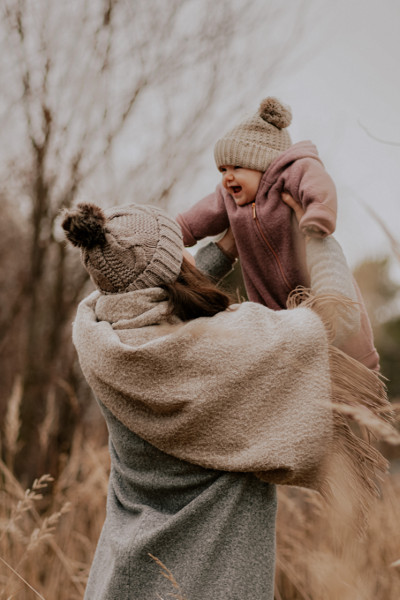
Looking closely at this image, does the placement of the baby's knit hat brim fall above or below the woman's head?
above

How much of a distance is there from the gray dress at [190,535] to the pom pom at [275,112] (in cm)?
88

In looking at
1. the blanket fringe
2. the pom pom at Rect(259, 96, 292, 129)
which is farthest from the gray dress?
the pom pom at Rect(259, 96, 292, 129)

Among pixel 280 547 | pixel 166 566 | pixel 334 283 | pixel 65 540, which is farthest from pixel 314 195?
pixel 65 540

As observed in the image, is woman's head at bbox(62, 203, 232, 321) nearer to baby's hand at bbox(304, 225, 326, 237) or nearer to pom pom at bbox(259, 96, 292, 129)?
baby's hand at bbox(304, 225, 326, 237)

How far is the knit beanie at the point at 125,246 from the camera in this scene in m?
1.25

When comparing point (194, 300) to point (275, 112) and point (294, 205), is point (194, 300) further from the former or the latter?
point (275, 112)

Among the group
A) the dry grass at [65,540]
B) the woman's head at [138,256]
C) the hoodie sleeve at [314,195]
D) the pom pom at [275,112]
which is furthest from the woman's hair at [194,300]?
the dry grass at [65,540]

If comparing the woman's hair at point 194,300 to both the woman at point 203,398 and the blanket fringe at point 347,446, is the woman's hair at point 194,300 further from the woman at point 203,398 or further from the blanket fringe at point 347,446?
the blanket fringe at point 347,446

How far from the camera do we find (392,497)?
1.70 m

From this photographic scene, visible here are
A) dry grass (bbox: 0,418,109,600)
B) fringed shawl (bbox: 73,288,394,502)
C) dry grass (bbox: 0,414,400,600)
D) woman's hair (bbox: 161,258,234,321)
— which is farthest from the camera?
dry grass (bbox: 0,418,109,600)

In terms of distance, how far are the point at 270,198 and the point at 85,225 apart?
0.46 metres

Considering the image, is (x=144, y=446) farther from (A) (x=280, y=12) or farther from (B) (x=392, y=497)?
(A) (x=280, y=12)

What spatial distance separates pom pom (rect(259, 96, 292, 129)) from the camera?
1.41m

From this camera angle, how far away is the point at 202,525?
1269mm
